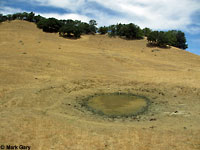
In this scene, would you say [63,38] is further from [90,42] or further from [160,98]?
[160,98]

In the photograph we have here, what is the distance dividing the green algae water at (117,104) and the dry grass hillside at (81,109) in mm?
700

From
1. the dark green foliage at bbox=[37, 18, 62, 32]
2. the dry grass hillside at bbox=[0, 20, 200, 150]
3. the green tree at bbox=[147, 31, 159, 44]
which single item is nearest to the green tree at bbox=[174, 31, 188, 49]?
the green tree at bbox=[147, 31, 159, 44]

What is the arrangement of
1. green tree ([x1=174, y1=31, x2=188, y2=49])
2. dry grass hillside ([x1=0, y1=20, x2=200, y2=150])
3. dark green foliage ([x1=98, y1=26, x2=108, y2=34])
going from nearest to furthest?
1. dry grass hillside ([x1=0, y1=20, x2=200, y2=150])
2. dark green foliage ([x1=98, y1=26, x2=108, y2=34])
3. green tree ([x1=174, y1=31, x2=188, y2=49])

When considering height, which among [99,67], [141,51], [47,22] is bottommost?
[99,67]

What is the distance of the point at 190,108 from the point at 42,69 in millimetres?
14522

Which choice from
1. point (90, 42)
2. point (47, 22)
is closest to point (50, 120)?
point (90, 42)

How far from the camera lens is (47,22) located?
42.2 meters

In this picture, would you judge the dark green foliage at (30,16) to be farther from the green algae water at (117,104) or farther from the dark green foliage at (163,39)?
the green algae water at (117,104)

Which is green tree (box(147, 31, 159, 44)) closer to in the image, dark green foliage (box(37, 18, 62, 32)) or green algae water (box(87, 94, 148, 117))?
dark green foliage (box(37, 18, 62, 32))

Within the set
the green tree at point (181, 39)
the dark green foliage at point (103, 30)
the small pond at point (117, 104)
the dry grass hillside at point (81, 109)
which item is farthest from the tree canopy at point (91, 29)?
the small pond at point (117, 104)

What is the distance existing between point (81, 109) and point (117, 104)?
8.25 feet

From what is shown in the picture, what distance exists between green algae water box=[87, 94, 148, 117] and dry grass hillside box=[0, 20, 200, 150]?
70 centimetres

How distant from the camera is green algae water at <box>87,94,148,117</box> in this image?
10195 millimetres

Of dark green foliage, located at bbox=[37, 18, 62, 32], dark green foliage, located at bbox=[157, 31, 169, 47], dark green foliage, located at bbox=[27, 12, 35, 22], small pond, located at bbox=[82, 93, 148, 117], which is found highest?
dark green foliage, located at bbox=[27, 12, 35, 22]
